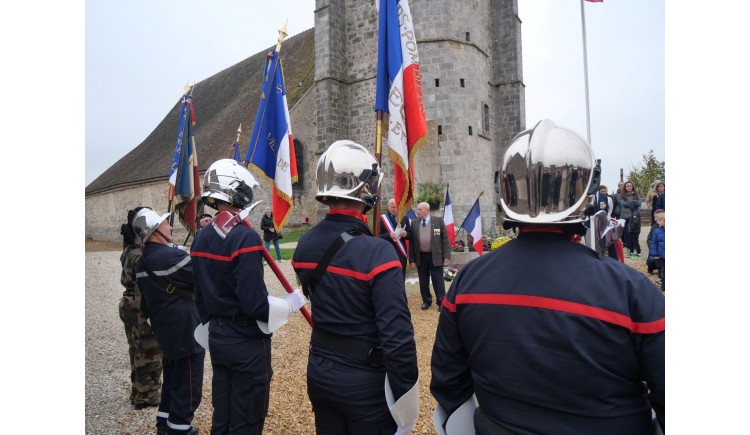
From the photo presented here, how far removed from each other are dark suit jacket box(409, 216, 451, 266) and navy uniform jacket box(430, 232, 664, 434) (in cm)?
668

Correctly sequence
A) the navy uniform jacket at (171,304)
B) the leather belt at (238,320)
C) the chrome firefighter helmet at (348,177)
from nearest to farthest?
the chrome firefighter helmet at (348,177)
the leather belt at (238,320)
the navy uniform jacket at (171,304)

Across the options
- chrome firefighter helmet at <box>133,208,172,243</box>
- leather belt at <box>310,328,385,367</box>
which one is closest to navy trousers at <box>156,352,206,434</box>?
chrome firefighter helmet at <box>133,208,172,243</box>

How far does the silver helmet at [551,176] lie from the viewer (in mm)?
1550

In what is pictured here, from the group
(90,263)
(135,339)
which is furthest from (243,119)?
(135,339)

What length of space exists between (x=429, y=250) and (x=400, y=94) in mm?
4671

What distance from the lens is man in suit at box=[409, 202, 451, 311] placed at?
831 cm

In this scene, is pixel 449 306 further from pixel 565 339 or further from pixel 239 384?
pixel 239 384

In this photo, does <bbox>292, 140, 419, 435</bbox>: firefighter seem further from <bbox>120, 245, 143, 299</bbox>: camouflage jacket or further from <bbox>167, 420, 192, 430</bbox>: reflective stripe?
<bbox>120, 245, 143, 299</bbox>: camouflage jacket

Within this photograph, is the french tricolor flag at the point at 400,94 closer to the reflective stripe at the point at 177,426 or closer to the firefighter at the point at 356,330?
the firefighter at the point at 356,330

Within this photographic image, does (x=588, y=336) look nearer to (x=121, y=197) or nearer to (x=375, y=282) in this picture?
Result: (x=375, y=282)

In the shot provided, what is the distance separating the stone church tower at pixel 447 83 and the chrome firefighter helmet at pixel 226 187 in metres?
15.2

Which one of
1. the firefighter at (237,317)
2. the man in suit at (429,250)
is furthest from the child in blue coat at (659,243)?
the firefighter at (237,317)

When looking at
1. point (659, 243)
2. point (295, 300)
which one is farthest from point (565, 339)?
point (659, 243)

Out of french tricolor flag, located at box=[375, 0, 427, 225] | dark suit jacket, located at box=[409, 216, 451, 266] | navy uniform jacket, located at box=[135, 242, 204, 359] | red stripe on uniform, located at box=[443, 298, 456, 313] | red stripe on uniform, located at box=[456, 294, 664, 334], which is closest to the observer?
red stripe on uniform, located at box=[456, 294, 664, 334]
